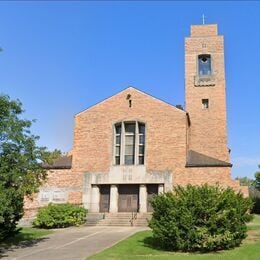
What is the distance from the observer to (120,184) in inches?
1426

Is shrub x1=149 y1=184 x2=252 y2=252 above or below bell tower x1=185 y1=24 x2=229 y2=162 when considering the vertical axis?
below

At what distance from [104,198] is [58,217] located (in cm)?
664

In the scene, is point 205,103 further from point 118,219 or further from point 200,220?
point 200,220

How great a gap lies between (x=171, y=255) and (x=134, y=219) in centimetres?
1522

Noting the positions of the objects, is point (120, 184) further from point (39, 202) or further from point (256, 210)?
point (256, 210)

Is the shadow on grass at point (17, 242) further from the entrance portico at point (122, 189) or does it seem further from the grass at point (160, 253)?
the entrance portico at point (122, 189)

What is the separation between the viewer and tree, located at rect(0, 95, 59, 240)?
59.7 feet

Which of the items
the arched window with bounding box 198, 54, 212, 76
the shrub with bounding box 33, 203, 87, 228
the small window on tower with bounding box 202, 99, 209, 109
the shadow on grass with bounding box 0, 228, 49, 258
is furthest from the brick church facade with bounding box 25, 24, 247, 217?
the shadow on grass with bounding box 0, 228, 49, 258

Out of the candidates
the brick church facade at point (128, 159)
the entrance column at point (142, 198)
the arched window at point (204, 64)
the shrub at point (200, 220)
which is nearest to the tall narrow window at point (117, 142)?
the brick church facade at point (128, 159)

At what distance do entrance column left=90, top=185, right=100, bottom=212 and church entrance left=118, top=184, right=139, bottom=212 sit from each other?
1902mm

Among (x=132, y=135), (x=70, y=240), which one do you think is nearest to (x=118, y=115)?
(x=132, y=135)

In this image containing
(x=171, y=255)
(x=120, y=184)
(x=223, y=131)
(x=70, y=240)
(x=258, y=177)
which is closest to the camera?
(x=171, y=255)

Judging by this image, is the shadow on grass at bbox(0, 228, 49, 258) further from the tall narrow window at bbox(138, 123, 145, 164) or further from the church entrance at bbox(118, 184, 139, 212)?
the tall narrow window at bbox(138, 123, 145, 164)

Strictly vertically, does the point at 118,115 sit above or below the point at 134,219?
above
